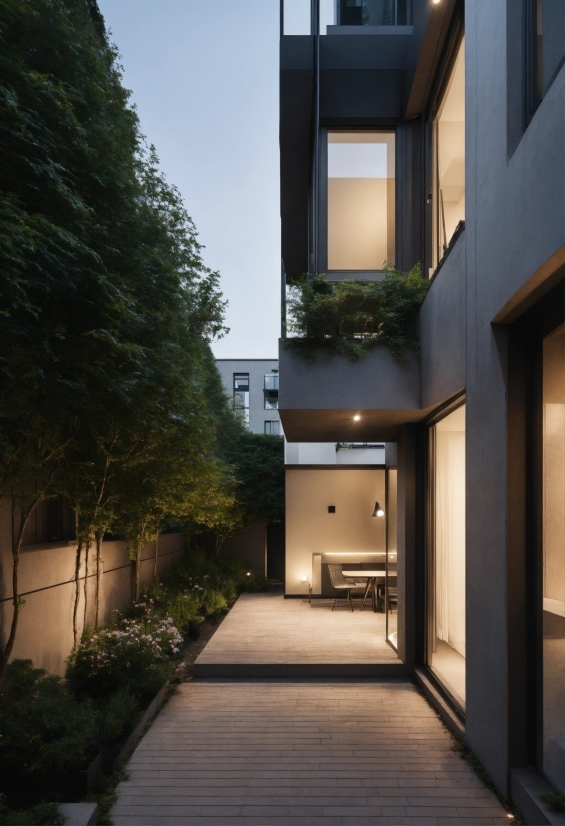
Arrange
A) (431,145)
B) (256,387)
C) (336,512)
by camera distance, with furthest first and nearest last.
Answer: (256,387) < (336,512) < (431,145)

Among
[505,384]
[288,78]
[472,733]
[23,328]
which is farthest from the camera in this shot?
[288,78]

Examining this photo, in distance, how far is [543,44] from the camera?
3838 mm

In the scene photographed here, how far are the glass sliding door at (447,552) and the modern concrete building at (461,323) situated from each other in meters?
0.03

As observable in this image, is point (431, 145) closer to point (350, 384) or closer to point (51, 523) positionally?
point (350, 384)

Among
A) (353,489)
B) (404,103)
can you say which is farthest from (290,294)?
(353,489)

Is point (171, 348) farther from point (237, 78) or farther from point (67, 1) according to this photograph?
point (237, 78)

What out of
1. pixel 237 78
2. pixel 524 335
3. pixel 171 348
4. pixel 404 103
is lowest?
pixel 524 335

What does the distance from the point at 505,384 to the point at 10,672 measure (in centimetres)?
477

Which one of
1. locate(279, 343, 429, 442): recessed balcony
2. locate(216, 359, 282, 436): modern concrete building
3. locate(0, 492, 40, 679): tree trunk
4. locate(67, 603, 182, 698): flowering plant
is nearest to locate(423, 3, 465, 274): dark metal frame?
locate(279, 343, 429, 442): recessed balcony

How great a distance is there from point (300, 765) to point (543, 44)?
16.9 feet

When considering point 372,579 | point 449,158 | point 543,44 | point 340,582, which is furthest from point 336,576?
point 543,44

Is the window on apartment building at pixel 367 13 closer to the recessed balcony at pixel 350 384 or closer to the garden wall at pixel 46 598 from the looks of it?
the recessed balcony at pixel 350 384

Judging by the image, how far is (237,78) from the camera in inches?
3071

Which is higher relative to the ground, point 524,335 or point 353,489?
point 524,335
